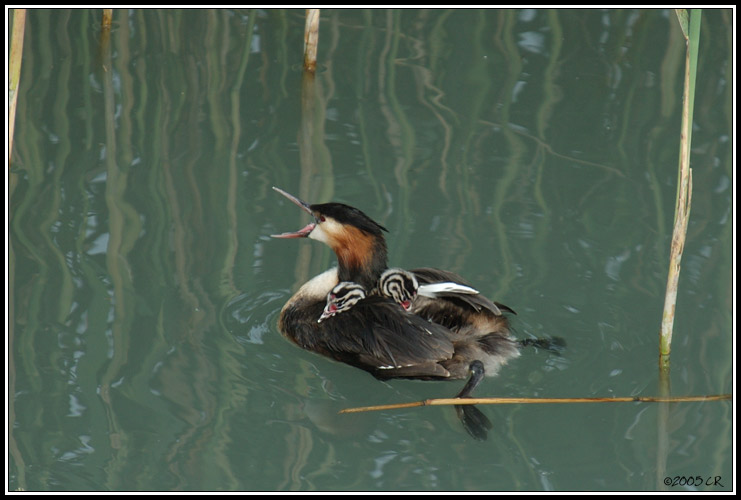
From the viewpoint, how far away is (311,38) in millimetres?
6602

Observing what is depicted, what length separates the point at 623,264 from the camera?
4.81 metres

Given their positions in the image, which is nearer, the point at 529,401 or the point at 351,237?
the point at 529,401

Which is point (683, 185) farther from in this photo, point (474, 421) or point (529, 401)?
point (474, 421)

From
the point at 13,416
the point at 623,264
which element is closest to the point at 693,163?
the point at 623,264

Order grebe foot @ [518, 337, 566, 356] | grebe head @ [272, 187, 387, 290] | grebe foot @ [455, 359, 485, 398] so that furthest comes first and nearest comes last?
1. grebe head @ [272, 187, 387, 290]
2. grebe foot @ [518, 337, 566, 356]
3. grebe foot @ [455, 359, 485, 398]

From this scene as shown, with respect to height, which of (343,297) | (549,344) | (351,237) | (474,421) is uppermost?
(351,237)

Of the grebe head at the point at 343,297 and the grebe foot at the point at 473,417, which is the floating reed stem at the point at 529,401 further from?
the grebe head at the point at 343,297

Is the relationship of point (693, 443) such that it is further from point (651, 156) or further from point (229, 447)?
point (651, 156)

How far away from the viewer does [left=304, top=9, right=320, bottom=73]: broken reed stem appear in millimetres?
6484

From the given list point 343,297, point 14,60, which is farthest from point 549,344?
point 14,60

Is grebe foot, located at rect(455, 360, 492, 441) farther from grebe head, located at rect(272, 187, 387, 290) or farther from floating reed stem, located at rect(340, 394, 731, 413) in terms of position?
grebe head, located at rect(272, 187, 387, 290)

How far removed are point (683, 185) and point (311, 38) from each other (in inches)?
139

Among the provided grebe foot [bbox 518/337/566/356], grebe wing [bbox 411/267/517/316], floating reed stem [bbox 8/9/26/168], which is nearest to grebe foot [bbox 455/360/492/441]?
grebe wing [bbox 411/267/517/316]

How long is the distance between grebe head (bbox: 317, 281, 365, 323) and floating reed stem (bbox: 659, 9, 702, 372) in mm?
1201
